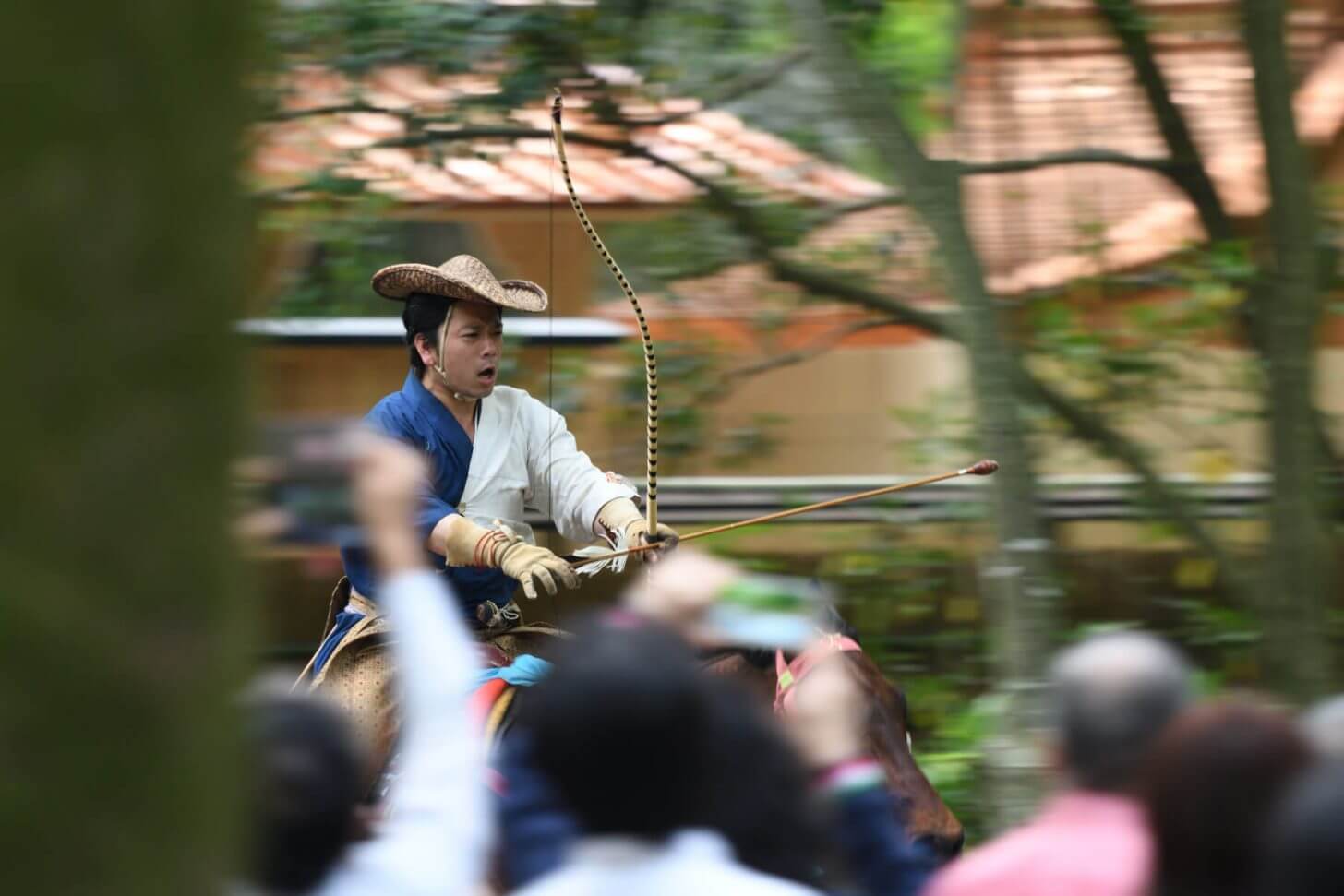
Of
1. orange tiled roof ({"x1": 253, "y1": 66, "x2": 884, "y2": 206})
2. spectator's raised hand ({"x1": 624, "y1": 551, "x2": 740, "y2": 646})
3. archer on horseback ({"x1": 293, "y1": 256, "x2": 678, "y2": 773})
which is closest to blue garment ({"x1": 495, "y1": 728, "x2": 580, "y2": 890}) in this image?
spectator's raised hand ({"x1": 624, "y1": 551, "x2": 740, "y2": 646})

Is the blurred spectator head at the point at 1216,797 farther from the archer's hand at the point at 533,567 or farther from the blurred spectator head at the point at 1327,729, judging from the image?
the archer's hand at the point at 533,567

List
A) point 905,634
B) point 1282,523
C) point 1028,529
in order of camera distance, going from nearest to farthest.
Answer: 1. point 1028,529
2. point 1282,523
3. point 905,634

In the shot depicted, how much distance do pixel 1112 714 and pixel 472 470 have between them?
9.35 feet

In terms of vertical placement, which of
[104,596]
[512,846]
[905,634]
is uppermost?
[104,596]

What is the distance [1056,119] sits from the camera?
493 centimetres

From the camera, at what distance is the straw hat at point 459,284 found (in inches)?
180

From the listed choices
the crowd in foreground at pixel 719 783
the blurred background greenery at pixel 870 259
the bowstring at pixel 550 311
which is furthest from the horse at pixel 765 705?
the crowd in foreground at pixel 719 783

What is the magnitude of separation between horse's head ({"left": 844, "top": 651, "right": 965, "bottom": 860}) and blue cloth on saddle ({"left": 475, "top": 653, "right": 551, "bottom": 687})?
79 centimetres

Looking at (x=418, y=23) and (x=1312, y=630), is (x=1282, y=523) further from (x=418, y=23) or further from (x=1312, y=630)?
(x=418, y=23)

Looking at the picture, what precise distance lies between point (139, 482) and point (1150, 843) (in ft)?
4.18

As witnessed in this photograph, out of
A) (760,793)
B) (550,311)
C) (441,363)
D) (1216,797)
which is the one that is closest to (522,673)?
(441,363)

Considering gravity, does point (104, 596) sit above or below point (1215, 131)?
above

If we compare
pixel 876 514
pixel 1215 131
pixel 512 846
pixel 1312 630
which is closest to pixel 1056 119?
pixel 1215 131

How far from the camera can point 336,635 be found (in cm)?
458
